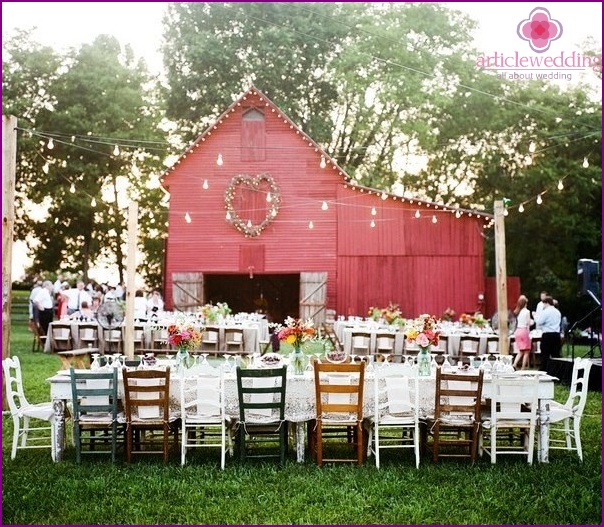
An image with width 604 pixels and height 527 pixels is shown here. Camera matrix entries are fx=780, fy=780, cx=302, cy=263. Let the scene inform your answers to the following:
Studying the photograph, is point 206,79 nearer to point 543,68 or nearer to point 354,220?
point 354,220

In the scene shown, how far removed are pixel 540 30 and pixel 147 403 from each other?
5908 mm

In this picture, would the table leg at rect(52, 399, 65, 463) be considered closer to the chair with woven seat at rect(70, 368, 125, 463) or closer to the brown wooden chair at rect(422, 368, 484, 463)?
the chair with woven seat at rect(70, 368, 125, 463)

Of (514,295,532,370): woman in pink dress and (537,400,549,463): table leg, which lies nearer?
(537,400,549,463): table leg

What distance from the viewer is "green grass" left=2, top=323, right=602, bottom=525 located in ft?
18.8

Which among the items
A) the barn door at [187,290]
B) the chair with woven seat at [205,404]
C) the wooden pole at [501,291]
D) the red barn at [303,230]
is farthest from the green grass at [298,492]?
the barn door at [187,290]

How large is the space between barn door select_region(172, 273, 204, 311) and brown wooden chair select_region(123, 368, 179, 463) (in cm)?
1580

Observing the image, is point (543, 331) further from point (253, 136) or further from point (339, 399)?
point (253, 136)

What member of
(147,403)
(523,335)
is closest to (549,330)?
(523,335)

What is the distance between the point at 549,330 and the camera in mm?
14875

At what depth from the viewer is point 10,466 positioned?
24.1 feet

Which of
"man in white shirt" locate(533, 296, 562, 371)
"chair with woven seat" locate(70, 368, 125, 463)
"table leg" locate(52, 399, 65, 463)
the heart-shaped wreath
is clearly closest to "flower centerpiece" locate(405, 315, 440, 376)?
"chair with woven seat" locate(70, 368, 125, 463)

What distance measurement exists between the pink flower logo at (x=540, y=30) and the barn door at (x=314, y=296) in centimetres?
1478

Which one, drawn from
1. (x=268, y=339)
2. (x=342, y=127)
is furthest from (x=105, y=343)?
(x=342, y=127)

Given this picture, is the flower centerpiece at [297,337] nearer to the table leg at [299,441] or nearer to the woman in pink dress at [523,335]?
the table leg at [299,441]
